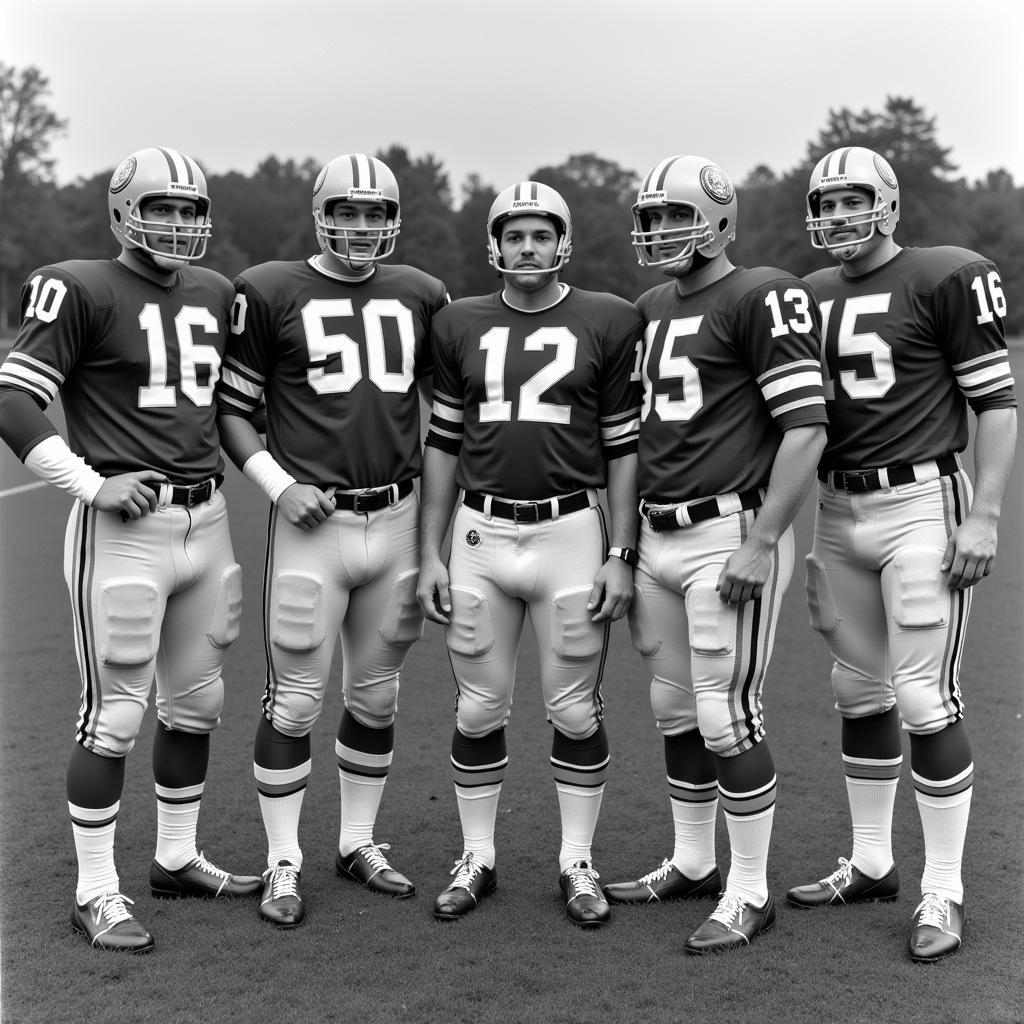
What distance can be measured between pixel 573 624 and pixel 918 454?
135 centimetres

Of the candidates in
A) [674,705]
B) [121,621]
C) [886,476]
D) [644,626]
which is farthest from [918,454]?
[121,621]

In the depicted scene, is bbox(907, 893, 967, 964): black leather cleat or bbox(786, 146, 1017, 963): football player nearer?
bbox(907, 893, 967, 964): black leather cleat

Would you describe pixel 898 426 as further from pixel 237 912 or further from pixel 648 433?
pixel 237 912

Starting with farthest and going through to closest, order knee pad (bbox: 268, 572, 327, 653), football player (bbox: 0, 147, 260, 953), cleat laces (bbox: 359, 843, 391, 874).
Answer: cleat laces (bbox: 359, 843, 391, 874), knee pad (bbox: 268, 572, 327, 653), football player (bbox: 0, 147, 260, 953)

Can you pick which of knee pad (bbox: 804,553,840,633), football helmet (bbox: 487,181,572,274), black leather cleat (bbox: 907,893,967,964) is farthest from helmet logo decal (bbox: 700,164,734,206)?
black leather cleat (bbox: 907,893,967,964)

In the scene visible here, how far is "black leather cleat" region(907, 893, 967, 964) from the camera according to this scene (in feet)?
12.8

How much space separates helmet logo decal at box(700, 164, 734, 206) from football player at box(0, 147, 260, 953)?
1810 mm

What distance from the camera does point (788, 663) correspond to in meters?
7.52

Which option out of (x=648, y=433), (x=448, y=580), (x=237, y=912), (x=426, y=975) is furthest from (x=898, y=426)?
(x=237, y=912)

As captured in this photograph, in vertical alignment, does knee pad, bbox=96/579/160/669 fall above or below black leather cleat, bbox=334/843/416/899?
above

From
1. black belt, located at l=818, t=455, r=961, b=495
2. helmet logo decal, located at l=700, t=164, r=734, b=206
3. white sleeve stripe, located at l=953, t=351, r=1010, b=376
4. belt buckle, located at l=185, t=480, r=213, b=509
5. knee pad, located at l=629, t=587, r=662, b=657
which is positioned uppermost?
helmet logo decal, located at l=700, t=164, r=734, b=206

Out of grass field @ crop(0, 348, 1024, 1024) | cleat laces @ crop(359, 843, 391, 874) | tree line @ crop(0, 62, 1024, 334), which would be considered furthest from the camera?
tree line @ crop(0, 62, 1024, 334)

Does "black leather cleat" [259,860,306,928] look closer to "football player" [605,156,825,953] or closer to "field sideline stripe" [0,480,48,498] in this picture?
Result: "football player" [605,156,825,953]

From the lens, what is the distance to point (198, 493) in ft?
14.0
